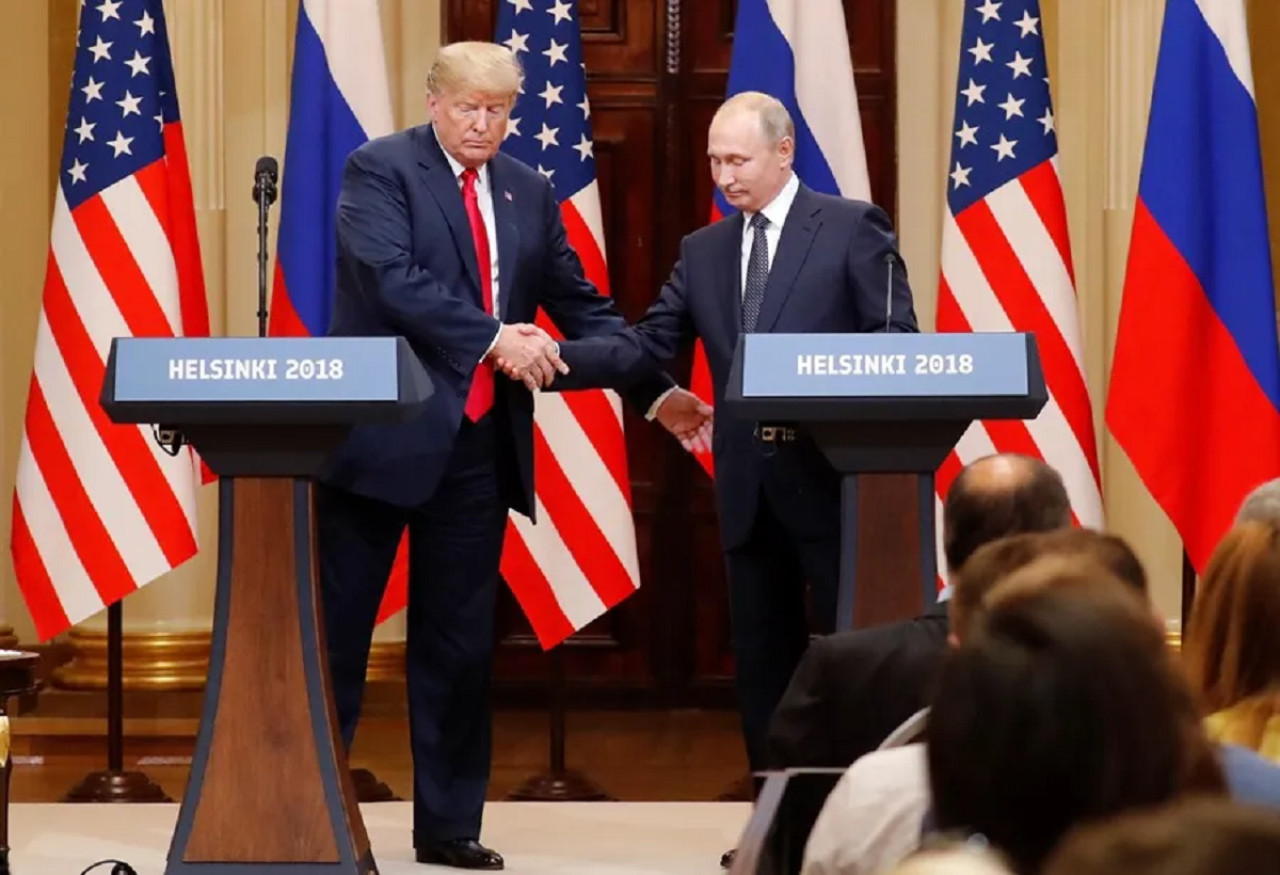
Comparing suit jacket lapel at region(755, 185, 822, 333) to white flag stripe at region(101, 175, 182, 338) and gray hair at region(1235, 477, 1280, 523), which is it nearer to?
white flag stripe at region(101, 175, 182, 338)

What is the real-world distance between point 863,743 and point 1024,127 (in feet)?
11.5

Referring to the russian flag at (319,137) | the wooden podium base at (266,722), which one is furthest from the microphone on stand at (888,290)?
the russian flag at (319,137)

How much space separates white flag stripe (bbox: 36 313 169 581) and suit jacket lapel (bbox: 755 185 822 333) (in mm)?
2116

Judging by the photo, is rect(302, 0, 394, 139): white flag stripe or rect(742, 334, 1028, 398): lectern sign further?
rect(302, 0, 394, 139): white flag stripe

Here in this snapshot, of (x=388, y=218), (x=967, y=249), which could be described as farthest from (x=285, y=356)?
(x=967, y=249)

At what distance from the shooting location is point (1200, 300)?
6.30m

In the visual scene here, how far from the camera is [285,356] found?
14.6 ft

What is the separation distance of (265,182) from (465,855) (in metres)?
1.64

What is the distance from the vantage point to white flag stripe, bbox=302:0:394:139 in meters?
6.57

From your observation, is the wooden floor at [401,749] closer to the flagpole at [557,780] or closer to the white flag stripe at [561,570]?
the flagpole at [557,780]

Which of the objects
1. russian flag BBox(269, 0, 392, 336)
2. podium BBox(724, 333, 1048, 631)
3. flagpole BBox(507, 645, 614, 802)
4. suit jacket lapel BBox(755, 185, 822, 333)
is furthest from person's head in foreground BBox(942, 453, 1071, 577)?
russian flag BBox(269, 0, 392, 336)

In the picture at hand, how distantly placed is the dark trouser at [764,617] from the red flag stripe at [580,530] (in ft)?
3.76

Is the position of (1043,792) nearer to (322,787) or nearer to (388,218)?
(322,787)

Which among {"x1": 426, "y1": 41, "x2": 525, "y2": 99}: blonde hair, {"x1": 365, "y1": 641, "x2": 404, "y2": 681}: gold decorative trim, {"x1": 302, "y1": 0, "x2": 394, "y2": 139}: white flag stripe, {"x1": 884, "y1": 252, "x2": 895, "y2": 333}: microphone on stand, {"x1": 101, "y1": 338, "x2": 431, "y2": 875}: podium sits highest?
{"x1": 302, "y1": 0, "x2": 394, "y2": 139}: white flag stripe
